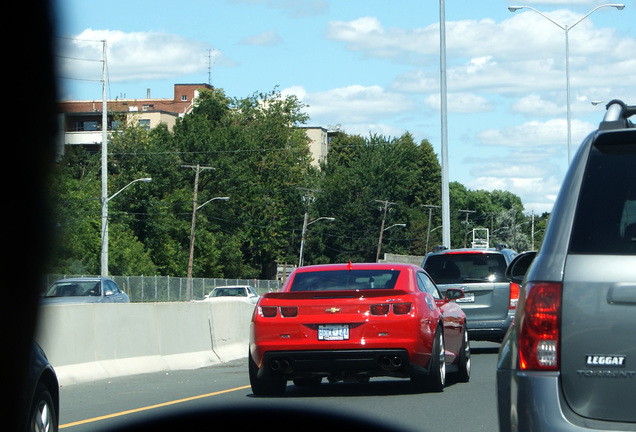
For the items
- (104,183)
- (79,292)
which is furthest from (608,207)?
(104,183)

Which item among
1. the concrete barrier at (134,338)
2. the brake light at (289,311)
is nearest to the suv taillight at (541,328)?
the brake light at (289,311)

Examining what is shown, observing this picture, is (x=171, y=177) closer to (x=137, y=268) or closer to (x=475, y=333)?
(x=137, y=268)

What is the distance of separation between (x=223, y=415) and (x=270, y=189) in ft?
326

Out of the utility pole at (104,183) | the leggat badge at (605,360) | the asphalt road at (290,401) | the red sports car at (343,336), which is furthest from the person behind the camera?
the utility pole at (104,183)

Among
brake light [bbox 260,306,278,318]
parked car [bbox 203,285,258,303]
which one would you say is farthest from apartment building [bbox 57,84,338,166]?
brake light [bbox 260,306,278,318]

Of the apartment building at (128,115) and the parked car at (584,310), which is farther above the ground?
the apartment building at (128,115)

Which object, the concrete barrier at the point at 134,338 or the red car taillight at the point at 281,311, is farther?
the concrete barrier at the point at 134,338

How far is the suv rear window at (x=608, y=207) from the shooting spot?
4277 millimetres

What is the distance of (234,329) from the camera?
20797 mm

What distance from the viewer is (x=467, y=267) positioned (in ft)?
61.6

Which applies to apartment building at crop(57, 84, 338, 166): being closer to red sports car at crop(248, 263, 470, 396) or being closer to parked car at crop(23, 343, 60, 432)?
red sports car at crop(248, 263, 470, 396)

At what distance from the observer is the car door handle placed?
13.6 feet

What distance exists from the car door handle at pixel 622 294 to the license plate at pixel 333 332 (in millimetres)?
7256

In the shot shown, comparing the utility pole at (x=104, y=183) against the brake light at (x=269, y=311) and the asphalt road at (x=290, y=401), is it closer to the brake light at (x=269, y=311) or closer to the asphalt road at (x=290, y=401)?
the asphalt road at (x=290, y=401)
